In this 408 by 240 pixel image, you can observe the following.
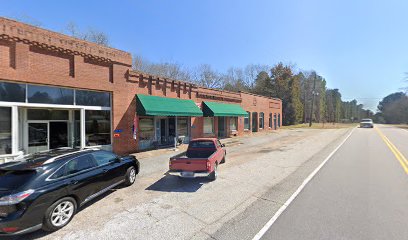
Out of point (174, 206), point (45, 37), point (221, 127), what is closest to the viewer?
point (174, 206)

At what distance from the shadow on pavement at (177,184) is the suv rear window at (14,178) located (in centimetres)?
350

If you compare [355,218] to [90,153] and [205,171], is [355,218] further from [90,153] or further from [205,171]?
[90,153]

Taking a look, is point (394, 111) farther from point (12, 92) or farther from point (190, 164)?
point (12, 92)

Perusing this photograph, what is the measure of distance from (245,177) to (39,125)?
10336mm

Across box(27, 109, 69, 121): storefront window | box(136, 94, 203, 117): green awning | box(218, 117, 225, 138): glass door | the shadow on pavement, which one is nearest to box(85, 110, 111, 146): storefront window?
box(27, 109, 69, 121): storefront window

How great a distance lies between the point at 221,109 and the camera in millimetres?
22203

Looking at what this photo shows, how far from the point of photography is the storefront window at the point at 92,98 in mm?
12406

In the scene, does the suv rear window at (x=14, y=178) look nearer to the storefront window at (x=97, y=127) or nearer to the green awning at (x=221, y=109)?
the storefront window at (x=97, y=127)

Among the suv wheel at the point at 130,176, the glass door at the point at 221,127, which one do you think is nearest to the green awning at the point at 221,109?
the glass door at the point at 221,127

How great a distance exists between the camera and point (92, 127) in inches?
520

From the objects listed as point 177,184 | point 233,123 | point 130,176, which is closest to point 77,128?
point 130,176

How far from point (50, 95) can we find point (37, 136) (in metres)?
2.17

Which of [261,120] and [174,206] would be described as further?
[261,120]

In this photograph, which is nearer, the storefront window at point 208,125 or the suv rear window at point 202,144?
the suv rear window at point 202,144
